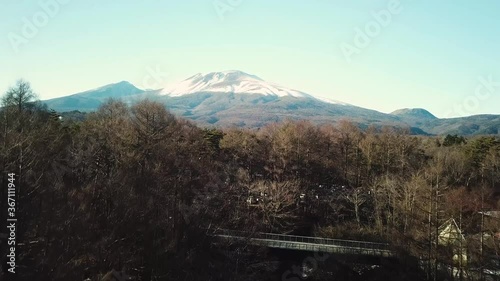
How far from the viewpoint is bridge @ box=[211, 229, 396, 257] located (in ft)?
87.0

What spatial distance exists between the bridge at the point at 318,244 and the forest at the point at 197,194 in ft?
3.27

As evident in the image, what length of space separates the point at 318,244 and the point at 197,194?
9.19m

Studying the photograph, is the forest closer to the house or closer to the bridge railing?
the house

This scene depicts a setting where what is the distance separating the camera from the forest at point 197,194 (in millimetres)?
15320

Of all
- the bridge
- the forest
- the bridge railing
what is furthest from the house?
the bridge railing

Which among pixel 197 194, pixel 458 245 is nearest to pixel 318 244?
pixel 458 245

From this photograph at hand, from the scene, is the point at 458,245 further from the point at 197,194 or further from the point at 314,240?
the point at 197,194

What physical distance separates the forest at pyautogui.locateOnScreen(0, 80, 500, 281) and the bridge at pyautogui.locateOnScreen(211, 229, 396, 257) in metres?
1.00

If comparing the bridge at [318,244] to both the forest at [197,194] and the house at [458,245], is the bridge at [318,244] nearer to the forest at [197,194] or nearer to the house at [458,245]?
the forest at [197,194]

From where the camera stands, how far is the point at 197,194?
92.5ft

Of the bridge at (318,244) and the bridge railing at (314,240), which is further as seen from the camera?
the bridge railing at (314,240)

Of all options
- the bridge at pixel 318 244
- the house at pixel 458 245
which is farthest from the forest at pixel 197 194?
the bridge at pixel 318 244

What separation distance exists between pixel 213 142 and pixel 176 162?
64.7 feet

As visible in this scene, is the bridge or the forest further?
the bridge
